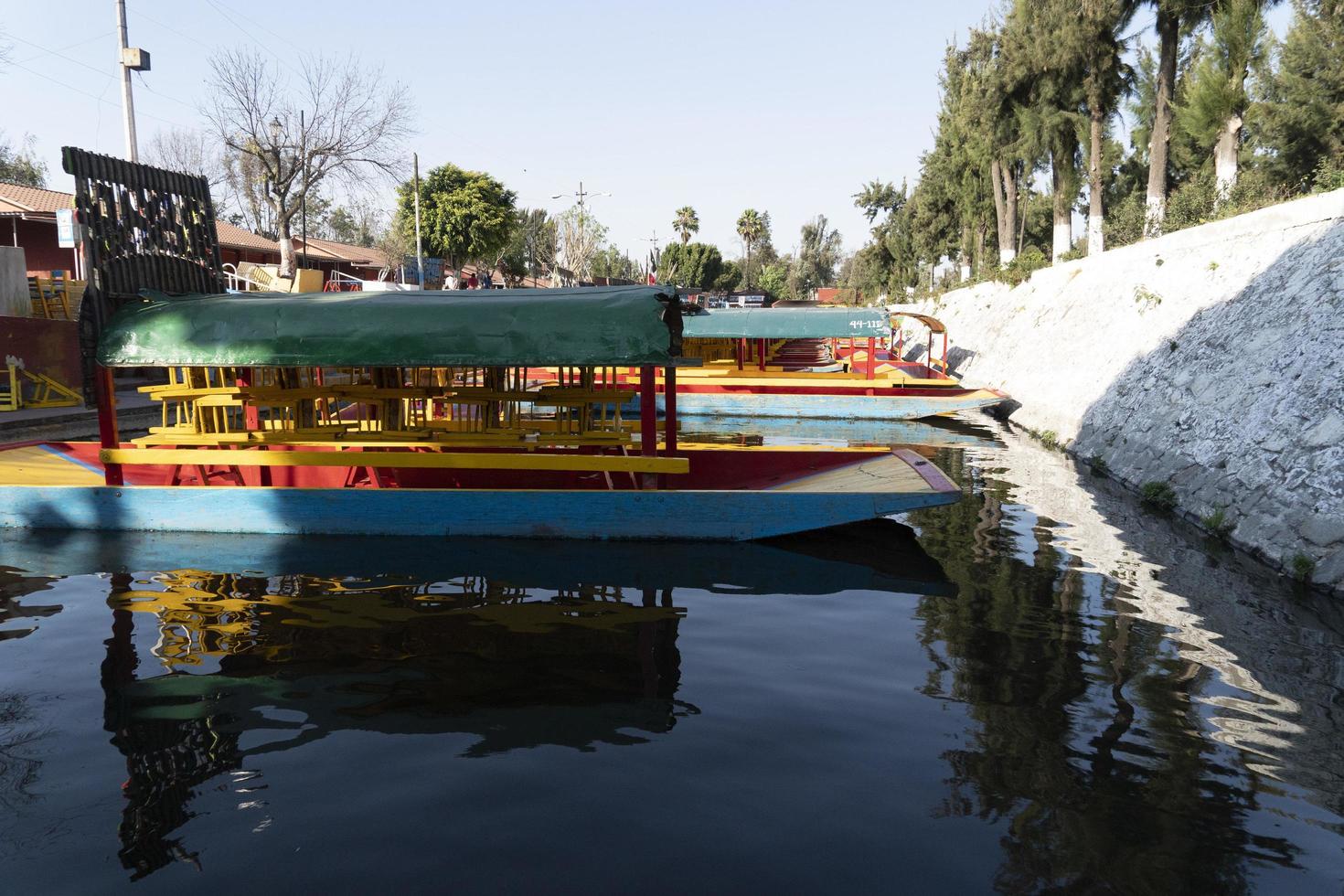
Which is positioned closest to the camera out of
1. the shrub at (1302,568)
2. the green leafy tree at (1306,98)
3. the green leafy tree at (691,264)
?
the shrub at (1302,568)

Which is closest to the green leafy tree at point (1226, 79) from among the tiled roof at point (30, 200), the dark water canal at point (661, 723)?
the dark water canal at point (661, 723)

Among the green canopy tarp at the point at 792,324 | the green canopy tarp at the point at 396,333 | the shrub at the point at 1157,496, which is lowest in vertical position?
the shrub at the point at 1157,496

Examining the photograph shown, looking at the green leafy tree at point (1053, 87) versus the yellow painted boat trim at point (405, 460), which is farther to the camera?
the green leafy tree at point (1053, 87)

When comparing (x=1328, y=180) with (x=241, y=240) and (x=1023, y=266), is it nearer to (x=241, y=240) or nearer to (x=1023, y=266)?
(x=1023, y=266)

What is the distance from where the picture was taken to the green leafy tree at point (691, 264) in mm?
86312

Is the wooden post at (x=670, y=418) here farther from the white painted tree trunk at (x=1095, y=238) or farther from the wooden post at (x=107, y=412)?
the white painted tree trunk at (x=1095, y=238)

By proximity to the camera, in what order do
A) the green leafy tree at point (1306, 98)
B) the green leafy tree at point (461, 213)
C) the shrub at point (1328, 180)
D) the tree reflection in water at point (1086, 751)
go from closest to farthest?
1. the tree reflection in water at point (1086, 751)
2. the shrub at point (1328, 180)
3. the green leafy tree at point (1306, 98)
4. the green leafy tree at point (461, 213)

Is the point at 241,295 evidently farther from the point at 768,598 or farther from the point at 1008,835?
the point at 1008,835

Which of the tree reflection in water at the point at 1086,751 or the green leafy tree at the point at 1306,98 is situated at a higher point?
the green leafy tree at the point at 1306,98

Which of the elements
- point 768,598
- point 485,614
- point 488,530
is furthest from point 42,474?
point 768,598

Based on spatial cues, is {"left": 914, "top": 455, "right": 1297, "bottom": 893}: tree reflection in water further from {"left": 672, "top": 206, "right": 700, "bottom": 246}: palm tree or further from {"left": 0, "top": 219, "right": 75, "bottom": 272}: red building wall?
{"left": 672, "top": 206, "right": 700, "bottom": 246}: palm tree

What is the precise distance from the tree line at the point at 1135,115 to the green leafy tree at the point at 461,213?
25.2 m

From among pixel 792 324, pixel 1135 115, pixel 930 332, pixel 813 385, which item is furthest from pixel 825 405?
pixel 1135 115

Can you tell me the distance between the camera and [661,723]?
5129mm
